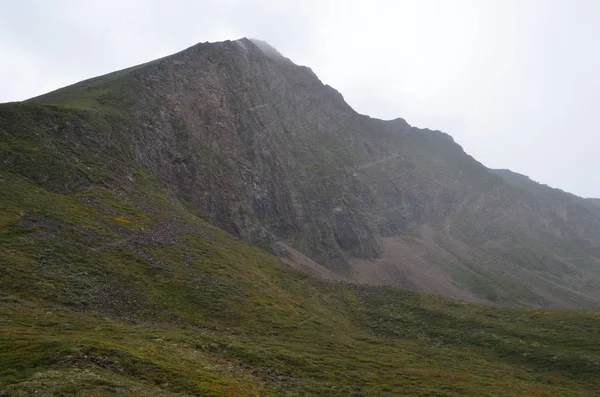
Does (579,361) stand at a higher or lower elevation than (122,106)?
→ lower

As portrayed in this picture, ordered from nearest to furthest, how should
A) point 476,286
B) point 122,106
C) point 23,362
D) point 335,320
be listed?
point 23,362, point 335,320, point 122,106, point 476,286

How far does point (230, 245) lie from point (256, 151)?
73.2 m

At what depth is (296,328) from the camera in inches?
2317

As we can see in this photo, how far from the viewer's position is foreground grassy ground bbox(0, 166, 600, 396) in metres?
29.4

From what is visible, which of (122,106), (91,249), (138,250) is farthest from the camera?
(122,106)

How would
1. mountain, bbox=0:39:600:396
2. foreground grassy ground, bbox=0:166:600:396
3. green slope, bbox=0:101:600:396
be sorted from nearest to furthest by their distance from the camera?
1. foreground grassy ground, bbox=0:166:600:396
2. green slope, bbox=0:101:600:396
3. mountain, bbox=0:39:600:396

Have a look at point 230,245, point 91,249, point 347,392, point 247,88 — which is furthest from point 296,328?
point 247,88

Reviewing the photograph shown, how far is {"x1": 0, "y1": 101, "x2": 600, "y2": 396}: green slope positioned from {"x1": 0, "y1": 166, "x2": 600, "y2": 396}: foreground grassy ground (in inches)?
9.3

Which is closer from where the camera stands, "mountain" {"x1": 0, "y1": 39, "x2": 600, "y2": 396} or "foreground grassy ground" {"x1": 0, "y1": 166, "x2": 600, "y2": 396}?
"foreground grassy ground" {"x1": 0, "y1": 166, "x2": 600, "y2": 396}

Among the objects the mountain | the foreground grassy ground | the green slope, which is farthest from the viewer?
the mountain

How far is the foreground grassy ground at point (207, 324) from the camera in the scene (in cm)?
2938

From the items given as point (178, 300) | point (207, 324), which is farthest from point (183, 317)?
point (178, 300)

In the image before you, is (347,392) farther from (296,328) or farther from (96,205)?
(96,205)

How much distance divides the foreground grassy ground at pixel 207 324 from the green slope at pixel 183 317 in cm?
24
